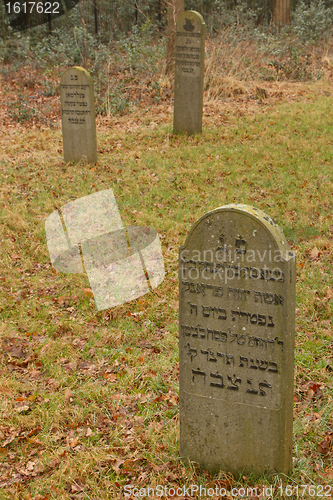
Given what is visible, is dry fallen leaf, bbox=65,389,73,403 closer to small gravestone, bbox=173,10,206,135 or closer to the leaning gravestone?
the leaning gravestone

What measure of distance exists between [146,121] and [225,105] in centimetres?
229

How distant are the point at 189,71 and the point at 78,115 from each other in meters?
2.73

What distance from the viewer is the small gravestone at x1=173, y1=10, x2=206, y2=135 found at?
32.9 feet

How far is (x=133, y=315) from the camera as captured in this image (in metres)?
5.33

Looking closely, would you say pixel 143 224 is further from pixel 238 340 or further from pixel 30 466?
pixel 238 340

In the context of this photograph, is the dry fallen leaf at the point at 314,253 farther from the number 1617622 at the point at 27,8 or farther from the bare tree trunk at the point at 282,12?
the number 1617622 at the point at 27,8

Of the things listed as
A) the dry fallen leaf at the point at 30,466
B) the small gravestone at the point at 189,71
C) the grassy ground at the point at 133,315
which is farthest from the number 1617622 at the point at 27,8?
the dry fallen leaf at the point at 30,466

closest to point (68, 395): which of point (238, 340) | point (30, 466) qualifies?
point (30, 466)

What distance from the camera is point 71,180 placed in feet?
29.0

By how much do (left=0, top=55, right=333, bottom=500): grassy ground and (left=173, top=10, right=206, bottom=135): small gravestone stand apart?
45 cm

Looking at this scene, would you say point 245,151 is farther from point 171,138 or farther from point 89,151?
point 89,151

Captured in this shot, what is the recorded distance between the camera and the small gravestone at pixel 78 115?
9.12m

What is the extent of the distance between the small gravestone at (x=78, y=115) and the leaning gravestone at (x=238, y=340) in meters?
6.96

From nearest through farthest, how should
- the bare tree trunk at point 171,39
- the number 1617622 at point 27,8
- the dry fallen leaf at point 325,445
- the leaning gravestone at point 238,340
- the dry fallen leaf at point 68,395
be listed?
the leaning gravestone at point 238,340 < the dry fallen leaf at point 325,445 < the dry fallen leaf at point 68,395 < the bare tree trunk at point 171,39 < the number 1617622 at point 27,8
